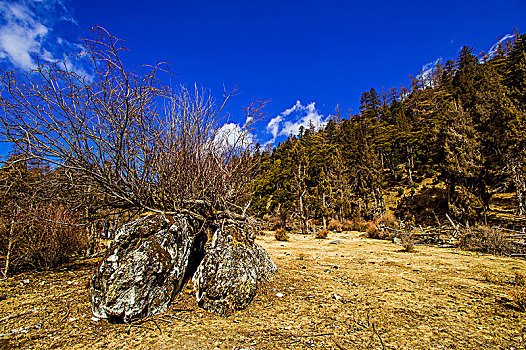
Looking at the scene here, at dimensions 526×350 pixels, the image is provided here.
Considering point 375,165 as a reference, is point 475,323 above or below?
below

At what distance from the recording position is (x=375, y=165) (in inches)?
1128

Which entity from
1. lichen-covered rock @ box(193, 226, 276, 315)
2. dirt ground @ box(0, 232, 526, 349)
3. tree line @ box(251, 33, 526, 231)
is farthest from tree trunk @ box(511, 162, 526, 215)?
lichen-covered rock @ box(193, 226, 276, 315)

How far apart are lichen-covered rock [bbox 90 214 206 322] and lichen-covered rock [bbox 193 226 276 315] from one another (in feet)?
1.50

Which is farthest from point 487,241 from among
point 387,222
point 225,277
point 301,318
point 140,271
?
point 140,271

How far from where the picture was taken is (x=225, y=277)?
3.21 metres

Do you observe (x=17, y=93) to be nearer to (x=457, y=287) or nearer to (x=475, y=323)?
(x=475, y=323)

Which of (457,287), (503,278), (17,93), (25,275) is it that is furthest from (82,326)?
(503,278)

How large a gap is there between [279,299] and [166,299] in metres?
1.76

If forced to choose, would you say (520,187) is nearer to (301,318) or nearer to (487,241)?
(487,241)

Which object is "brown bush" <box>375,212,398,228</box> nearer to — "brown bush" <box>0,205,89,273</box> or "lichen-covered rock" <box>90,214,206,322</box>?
"lichen-covered rock" <box>90,214,206,322</box>

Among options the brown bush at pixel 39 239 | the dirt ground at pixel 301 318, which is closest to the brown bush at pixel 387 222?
the dirt ground at pixel 301 318

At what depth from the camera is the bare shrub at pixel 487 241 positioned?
26.7ft

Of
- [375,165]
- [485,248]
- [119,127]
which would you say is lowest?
[485,248]

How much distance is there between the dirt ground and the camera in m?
2.46
